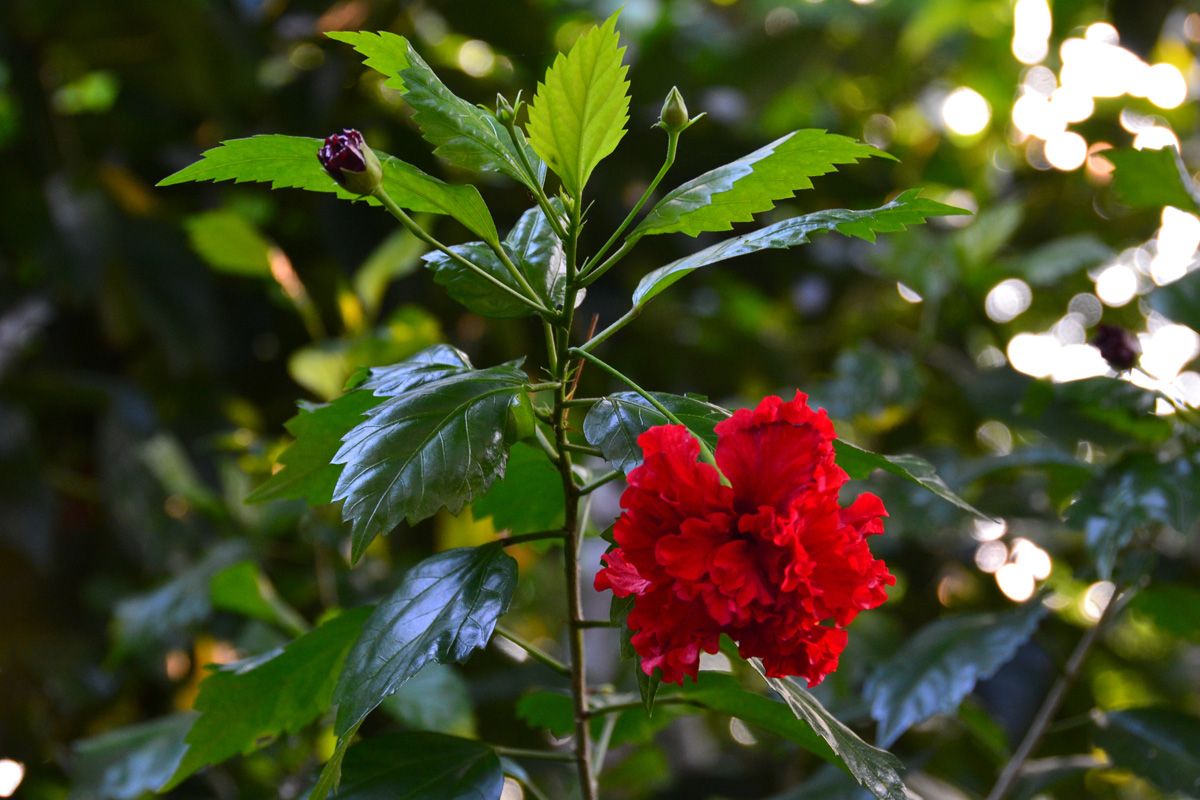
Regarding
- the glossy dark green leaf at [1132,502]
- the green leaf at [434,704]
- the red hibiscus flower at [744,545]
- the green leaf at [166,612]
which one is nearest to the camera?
the red hibiscus flower at [744,545]

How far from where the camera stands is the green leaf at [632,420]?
1.53ft

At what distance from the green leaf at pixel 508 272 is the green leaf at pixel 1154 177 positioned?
1.76ft

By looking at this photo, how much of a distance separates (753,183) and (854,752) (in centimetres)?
27

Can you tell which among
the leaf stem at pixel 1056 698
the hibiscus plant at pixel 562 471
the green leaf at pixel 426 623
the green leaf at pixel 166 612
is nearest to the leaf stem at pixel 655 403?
the hibiscus plant at pixel 562 471

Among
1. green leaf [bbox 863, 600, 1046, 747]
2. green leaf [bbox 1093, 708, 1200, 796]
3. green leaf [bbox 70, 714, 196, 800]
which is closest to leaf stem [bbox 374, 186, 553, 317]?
green leaf [bbox 863, 600, 1046, 747]

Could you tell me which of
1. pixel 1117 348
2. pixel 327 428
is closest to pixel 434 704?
pixel 327 428

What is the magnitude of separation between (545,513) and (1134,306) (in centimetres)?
111

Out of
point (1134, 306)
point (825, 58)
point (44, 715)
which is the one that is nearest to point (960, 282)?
point (1134, 306)

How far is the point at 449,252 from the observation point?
50 centimetres

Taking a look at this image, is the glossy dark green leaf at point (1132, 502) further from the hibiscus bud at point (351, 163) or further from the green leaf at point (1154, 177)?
the hibiscus bud at point (351, 163)

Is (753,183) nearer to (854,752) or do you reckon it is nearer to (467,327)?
(854,752)

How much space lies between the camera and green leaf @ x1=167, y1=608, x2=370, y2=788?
59cm

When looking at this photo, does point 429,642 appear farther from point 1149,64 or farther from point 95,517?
point 1149,64

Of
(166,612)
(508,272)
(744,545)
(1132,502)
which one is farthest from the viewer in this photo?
(166,612)
